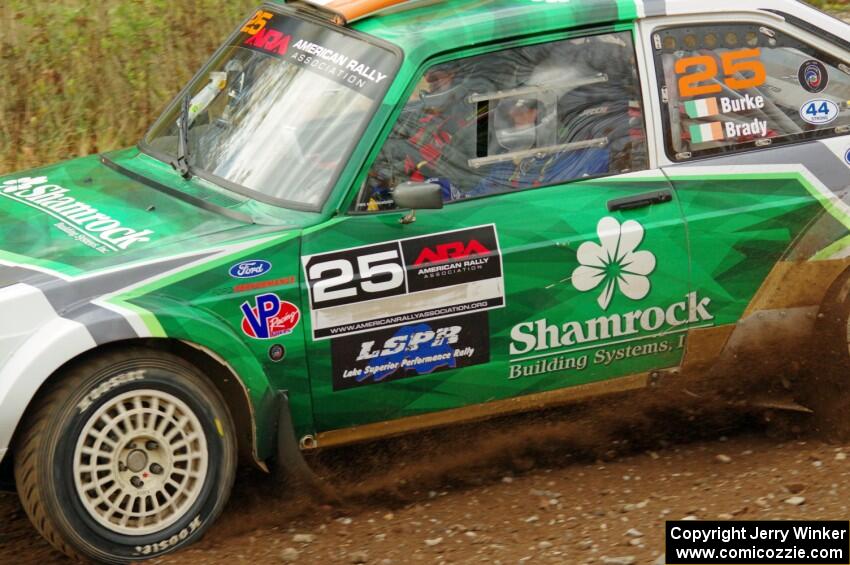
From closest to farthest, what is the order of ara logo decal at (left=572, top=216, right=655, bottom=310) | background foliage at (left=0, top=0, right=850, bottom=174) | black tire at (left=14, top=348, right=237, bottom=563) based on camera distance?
black tire at (left=14, top=348, right=237, bottom=563) < ara logo decal at (left=572, top=216, right=655, bottom=310) < background foliage at (left=0, top=0, right=850, bottom=174)

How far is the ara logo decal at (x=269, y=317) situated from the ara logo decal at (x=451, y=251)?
1.66 feet

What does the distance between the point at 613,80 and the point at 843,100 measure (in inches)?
42.0

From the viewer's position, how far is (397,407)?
4906mm

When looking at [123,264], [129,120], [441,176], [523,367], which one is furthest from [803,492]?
[129,120]

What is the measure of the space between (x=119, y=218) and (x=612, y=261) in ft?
6.22

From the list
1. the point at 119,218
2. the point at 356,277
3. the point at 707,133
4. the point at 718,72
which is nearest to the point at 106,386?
the point at 119,218

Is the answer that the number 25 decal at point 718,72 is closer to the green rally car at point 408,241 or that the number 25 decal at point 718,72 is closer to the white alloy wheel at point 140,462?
the green rally car at point 408,241

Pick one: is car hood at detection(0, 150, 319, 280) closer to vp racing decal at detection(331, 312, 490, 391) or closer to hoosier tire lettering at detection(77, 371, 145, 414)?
hoosier tire lettering at detection(77, 371, 145, 414)

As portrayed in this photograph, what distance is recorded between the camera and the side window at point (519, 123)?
16.1 feet

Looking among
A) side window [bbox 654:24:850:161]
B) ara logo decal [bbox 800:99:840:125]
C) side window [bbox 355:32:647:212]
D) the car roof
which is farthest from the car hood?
ara logo decal [bbox 800:99:840:125]

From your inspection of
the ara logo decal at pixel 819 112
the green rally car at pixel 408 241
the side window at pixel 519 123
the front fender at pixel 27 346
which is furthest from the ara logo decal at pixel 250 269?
the ara logo decal at pixel 819 112

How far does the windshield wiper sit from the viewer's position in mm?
5270

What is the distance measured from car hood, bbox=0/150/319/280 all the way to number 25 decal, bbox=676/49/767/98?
5.46ft

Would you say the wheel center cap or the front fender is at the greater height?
the front fender
